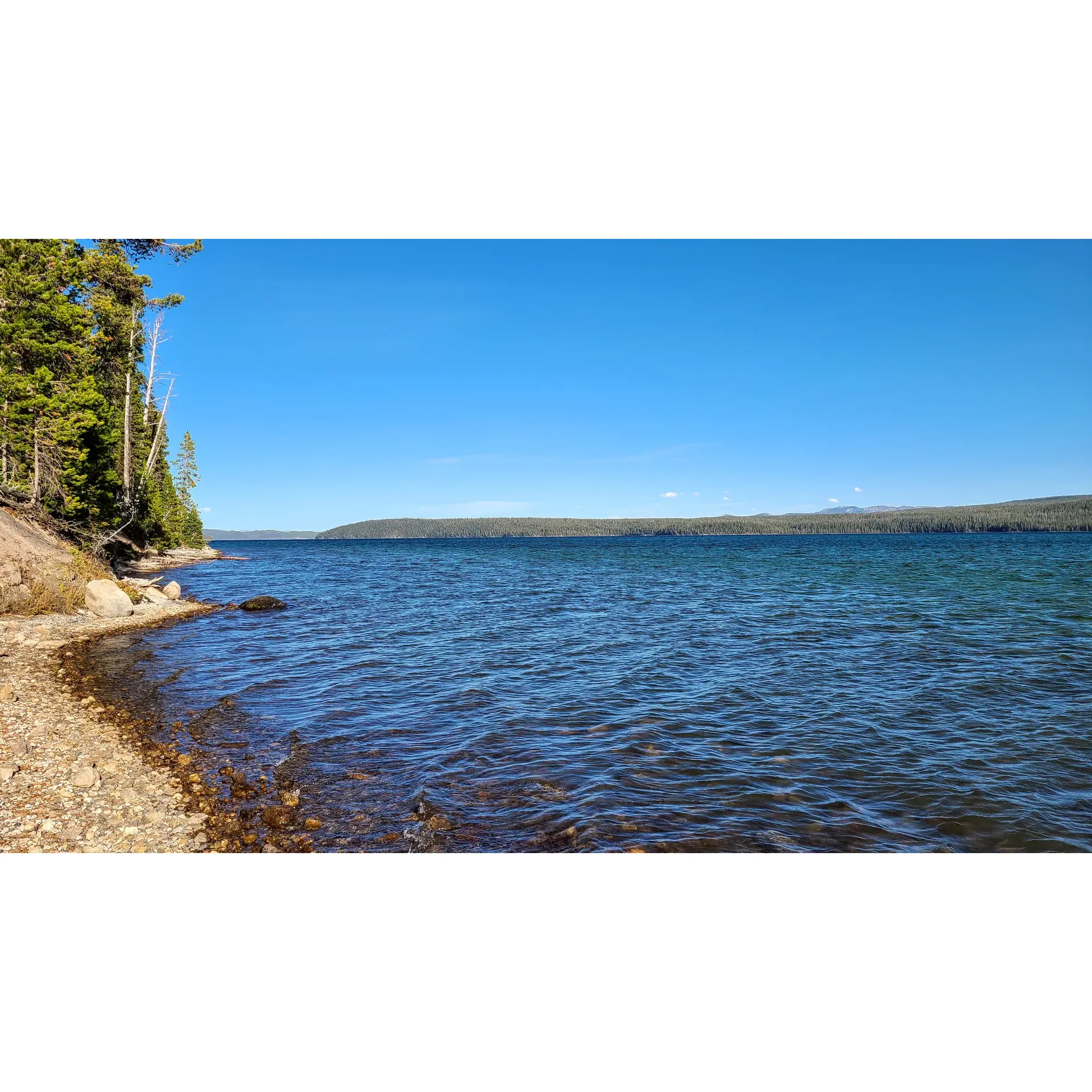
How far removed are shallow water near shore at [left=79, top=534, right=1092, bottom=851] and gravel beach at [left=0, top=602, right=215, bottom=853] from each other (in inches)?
42.6

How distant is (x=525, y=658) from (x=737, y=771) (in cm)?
899

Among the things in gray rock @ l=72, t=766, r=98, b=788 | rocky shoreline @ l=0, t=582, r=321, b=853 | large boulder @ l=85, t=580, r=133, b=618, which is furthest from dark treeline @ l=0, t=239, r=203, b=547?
gray rock @ l=72, t=766, r=98, b=788

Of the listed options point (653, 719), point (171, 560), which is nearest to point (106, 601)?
point (653, 719)

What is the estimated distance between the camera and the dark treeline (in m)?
21.6

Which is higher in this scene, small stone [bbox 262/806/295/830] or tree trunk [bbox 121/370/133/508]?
tree trunk [bbox 121/370/133/508]

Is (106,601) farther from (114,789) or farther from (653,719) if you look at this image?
(653,719)

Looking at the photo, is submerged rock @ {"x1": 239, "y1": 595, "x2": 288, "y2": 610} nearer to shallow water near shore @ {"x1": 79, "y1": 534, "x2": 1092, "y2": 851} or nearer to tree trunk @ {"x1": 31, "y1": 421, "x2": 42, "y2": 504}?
shallow water near shore @ {"x1": 79, "y1": 534, "x2": 1092, "y2": 851}

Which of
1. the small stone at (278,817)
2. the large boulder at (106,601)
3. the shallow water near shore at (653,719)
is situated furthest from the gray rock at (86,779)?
the large boulder at (106,601)

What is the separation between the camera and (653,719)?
38.5 ft

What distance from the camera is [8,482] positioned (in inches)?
893

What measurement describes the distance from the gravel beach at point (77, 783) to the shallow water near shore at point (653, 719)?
3.55 ft

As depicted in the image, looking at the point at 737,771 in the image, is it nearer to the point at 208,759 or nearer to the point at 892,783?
the point at 892,783

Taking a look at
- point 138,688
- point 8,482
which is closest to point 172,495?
point 8,482
